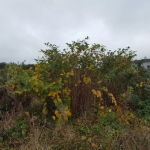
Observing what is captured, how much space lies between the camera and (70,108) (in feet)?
14.0

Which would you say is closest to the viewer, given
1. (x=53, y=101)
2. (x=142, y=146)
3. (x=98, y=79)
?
(x=142, y=146)

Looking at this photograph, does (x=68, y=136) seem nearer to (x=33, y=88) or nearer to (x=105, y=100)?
(x=33, y=88)

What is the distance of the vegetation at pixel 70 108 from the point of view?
337cm

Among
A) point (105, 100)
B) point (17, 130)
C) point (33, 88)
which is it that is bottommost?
point (17, 130)

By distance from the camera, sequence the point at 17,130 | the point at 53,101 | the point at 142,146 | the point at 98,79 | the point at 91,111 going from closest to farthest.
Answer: the point at 142,146 < the point at 17,130 < the point at 53,101 < the point at 91,111 < the point at 98,79

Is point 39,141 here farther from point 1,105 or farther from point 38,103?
point 1,105

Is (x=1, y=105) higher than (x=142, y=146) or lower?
higher

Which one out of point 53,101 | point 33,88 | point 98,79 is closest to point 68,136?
point 53,101

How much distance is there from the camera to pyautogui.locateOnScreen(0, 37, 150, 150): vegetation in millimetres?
3369

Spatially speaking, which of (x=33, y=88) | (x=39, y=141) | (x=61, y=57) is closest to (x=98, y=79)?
(x=61, y=57)

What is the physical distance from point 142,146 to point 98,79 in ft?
5.78

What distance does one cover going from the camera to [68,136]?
11.2 feet

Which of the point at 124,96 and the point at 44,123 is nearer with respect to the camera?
the point at 44,123

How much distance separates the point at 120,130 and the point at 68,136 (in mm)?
938
